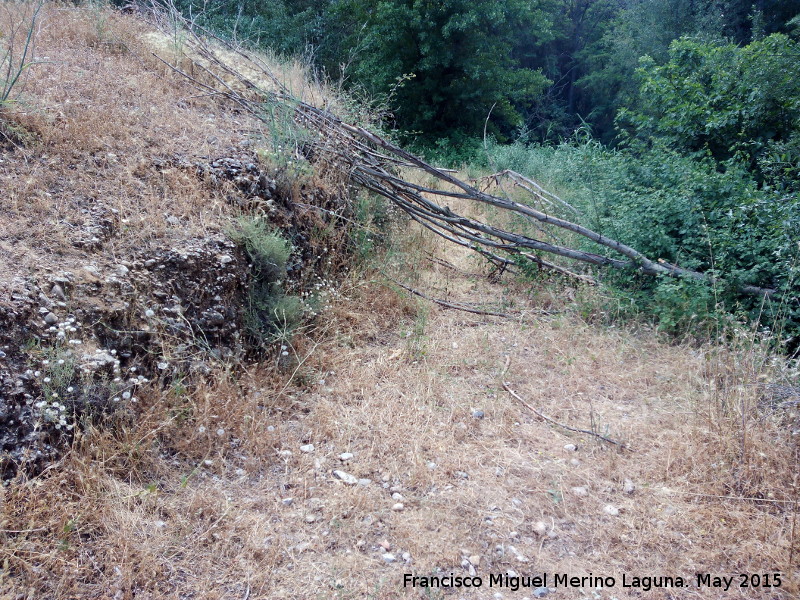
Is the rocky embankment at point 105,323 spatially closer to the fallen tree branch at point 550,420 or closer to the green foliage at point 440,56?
the fallen tree branch at point 550,420

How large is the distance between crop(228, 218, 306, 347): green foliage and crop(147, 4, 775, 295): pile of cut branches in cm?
144

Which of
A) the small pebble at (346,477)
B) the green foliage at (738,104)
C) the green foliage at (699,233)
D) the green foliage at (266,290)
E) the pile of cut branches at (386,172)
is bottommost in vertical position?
the small pebble at (346,477)

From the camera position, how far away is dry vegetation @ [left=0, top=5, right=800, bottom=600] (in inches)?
87.3

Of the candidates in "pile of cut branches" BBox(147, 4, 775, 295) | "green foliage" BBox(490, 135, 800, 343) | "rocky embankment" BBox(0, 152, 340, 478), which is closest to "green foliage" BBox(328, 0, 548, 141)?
"green foliage" BBox(490, 135, 800, 343)

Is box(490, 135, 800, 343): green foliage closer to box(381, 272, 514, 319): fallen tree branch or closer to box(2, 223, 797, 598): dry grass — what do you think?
box(2, 223, 797, 598): dry grass

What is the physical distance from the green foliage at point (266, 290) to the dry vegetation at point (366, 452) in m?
0.20

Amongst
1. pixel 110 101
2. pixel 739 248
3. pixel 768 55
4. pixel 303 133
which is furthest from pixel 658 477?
pixel 768 55

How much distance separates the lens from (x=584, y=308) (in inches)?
183

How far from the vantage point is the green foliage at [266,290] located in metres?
3.62

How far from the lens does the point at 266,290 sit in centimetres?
380

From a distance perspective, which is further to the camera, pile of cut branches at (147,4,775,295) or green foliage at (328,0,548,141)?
green foliage at (328,0,548,141)

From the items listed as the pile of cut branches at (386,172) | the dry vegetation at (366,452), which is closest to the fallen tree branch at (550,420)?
the dry vegetation at (366,452)

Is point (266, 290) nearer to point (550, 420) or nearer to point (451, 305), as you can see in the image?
point (451, 305)

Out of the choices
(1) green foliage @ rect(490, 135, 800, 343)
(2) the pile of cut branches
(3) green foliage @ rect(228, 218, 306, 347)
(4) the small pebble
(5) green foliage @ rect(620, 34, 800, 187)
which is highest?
(5) green foliage @ rect(620, 34, 800, 187)
